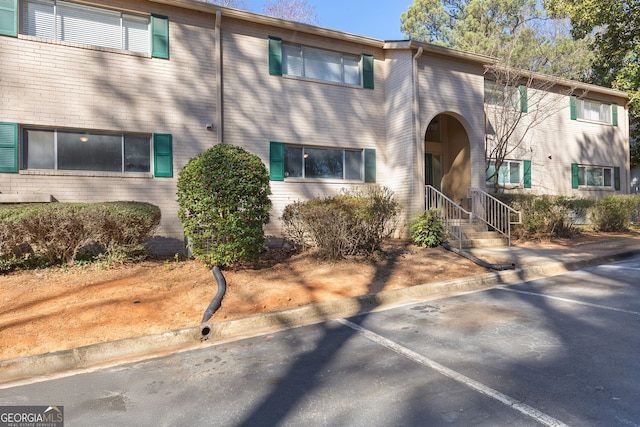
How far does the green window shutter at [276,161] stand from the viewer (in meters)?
10.2

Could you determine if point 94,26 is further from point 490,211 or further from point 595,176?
point 595,176

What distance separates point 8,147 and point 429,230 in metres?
9.51

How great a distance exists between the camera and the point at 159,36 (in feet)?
30.2

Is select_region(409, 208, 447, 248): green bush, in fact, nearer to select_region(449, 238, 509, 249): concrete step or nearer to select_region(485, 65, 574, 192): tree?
select_region(449, 238, 509, 249): concrete step

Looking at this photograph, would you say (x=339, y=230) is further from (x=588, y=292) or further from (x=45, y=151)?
(x=45, y=151)

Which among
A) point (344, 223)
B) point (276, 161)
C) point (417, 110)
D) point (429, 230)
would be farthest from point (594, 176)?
point (344, 223)

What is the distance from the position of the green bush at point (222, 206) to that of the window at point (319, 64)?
503 centimetres

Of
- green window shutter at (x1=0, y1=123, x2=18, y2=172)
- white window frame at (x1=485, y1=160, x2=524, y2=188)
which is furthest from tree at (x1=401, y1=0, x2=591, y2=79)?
green window shutter at (x1=0, y1=123, x2=18, y2=172)

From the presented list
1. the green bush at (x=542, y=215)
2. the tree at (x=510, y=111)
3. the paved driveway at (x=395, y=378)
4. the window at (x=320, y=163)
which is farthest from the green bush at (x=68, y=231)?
the tree at (x=510, y=111)

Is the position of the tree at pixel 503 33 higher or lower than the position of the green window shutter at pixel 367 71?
higher

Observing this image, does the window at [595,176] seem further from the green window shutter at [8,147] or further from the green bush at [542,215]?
the green window shutter at [8,147]

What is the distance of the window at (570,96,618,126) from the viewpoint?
15302 mm

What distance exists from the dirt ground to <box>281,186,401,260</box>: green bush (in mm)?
340

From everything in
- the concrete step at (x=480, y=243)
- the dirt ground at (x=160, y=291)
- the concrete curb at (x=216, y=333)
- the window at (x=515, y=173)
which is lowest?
the concrete curb at (x=216, y=333)
